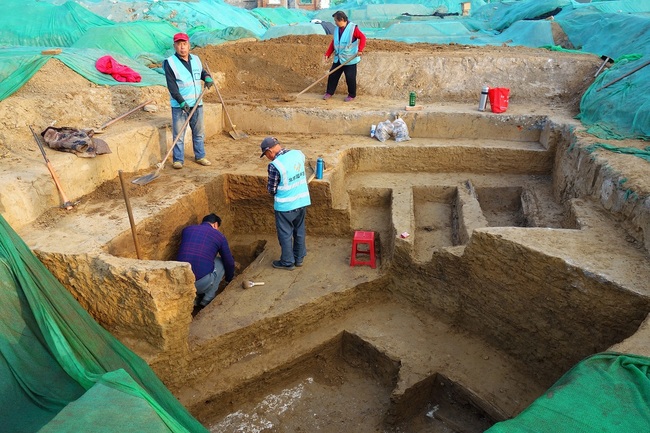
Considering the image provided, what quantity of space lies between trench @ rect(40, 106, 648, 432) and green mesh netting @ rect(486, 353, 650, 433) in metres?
1.23

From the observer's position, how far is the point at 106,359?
146 inches

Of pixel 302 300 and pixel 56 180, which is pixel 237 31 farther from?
pixel 302 300

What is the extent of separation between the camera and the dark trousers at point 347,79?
28.9 feet

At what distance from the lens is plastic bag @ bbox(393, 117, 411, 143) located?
793 centimetres

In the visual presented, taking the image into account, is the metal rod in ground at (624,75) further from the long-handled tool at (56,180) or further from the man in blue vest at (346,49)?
the long-handled tool at (56,180)

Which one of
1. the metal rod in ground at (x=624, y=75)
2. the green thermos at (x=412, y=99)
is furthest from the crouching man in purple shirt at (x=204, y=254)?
the metal rod in ground at (x=624, y=75)

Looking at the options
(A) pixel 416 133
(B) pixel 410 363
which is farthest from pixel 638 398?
(A) pixel 416 133

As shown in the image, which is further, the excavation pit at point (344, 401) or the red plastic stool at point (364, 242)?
the red plastic stool at point (364, 242)

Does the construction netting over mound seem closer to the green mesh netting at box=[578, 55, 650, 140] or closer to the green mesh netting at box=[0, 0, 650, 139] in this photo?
the green mesh netting at box=[0, 0, 650, 139]

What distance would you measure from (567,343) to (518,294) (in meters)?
0.61

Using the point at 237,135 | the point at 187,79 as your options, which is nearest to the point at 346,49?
the point at 237,135

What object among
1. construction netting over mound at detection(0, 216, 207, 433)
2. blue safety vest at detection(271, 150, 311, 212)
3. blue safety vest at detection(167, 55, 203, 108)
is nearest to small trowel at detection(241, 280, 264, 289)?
blue safety vest at detection(271, 150, 311, 212)

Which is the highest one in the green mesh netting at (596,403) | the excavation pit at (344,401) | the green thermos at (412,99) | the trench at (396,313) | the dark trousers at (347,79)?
the dark trousers at (347,79)

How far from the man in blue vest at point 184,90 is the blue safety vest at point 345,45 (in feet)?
9.44
